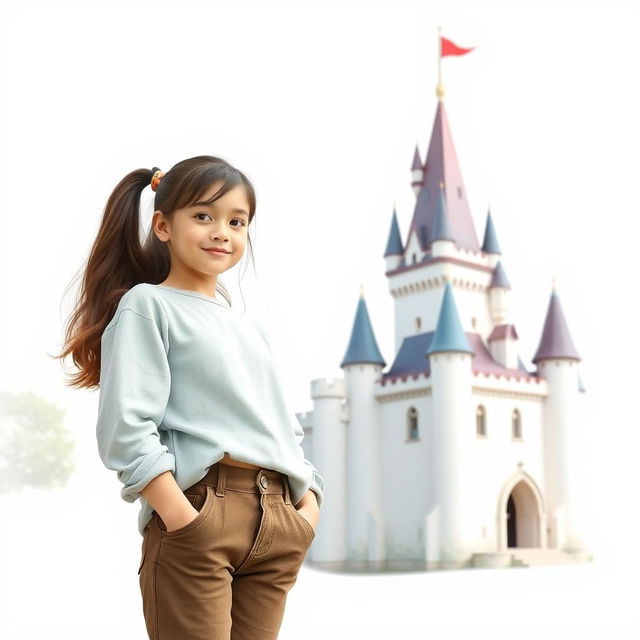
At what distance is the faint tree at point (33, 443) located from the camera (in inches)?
1178

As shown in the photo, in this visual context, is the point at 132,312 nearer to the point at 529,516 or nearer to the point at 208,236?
the point at 208,236

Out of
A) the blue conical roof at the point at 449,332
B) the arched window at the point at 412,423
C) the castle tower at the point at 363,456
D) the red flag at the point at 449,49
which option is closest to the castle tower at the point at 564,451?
the blue conical roof at the point at 449,332

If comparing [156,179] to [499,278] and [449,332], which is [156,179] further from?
[499,278]

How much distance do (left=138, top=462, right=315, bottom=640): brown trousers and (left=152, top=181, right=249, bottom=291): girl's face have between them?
53 centimetres

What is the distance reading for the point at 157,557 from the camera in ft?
7.38

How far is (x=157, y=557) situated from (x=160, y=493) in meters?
0.18

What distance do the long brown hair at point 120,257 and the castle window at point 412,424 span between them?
1898 cm

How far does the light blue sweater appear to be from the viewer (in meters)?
2.23

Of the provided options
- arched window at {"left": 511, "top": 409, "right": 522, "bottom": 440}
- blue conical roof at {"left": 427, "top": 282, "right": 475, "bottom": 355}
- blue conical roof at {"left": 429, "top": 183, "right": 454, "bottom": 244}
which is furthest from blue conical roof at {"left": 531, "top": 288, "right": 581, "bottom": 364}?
blue conical roof at {"left": 429, "top": 183, "right": 454, "bottom": 244}

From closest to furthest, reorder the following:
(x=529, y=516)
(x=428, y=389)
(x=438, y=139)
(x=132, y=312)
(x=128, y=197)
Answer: (x=132, y=312)
(x=128, y=197)
(x=428, y=389)
(x=529, y=516)
(x=438, y=139)

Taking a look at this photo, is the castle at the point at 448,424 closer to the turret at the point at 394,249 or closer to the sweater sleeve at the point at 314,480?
the turret at the point at 394,249

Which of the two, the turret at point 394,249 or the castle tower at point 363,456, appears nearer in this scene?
the castle tower at point 363,456

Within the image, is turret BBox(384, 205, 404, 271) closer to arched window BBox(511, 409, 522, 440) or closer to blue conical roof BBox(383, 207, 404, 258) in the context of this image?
blue conical roof BBox(383, 207, 404, 258)

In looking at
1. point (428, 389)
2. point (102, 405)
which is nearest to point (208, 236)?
point (102, 405)
